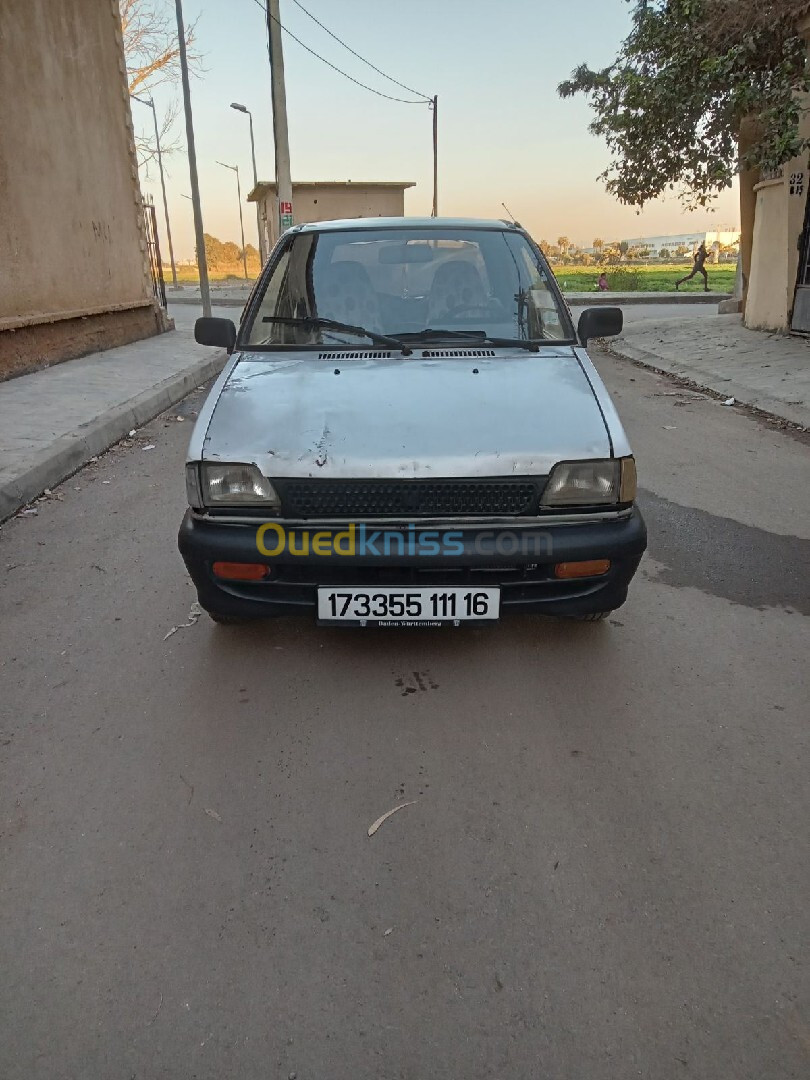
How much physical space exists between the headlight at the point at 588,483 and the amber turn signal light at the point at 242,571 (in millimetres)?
1029

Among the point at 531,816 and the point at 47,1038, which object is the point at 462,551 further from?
the point at 47,1038

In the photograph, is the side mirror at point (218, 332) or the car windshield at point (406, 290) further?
the side mirror at point (218, 332)

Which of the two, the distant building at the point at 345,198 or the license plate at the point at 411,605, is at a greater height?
the distant building at the point at 345,198

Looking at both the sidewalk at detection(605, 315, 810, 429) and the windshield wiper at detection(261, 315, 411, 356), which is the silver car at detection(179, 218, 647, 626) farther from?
the sidewalk at detection(605, 315, 810, 429)

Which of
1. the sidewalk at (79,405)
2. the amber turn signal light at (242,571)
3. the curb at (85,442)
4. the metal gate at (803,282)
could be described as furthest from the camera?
the metal gate at (803,282)

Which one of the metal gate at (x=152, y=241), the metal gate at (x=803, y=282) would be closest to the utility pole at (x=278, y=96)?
the metal gate at (x=152, y=241)

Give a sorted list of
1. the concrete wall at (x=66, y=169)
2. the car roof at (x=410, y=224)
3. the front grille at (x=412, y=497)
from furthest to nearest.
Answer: the concrete wall at (x=66, y=169), the car roof at (x=410, y=224), the front grille at (x=412, y=497)

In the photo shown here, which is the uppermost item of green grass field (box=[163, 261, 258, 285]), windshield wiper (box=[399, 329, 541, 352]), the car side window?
the car side window

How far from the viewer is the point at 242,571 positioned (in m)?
2.88

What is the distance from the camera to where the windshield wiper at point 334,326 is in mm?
3562

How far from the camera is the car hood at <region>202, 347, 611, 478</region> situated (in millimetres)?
2764

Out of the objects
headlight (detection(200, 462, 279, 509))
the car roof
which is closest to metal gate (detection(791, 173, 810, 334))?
the car roof

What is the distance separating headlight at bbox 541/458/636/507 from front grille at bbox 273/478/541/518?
0.07 metres

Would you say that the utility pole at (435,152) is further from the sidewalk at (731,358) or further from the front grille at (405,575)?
the front grille at (405,575)
